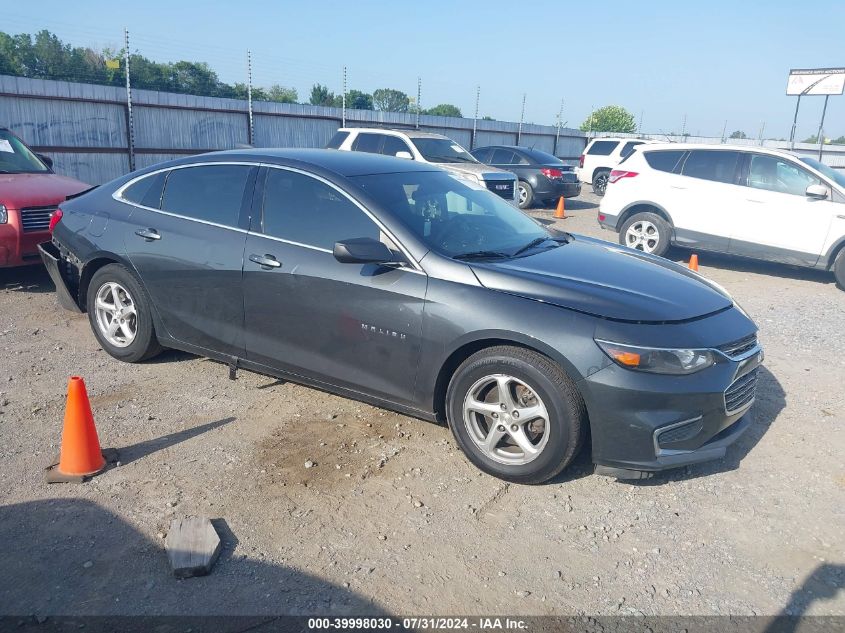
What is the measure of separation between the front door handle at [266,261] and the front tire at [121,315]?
1148 mm

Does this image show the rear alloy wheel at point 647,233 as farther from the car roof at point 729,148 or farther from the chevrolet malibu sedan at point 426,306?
the chevrolet malibu sedan at point 426,306

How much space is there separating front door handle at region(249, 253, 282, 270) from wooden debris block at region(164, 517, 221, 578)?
1.74 m

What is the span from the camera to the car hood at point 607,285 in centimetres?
376

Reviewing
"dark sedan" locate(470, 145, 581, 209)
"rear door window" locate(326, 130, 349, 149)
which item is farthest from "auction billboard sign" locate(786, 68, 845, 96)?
"rear door window" locate(326, 130, 349, 149)

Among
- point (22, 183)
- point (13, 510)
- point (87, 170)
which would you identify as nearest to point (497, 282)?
point (13, 510)

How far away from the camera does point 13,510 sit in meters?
3.52

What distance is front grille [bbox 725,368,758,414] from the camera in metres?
3.83

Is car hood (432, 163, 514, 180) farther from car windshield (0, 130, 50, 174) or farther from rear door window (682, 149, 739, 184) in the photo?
car windshield (0, 130, 50, 174)

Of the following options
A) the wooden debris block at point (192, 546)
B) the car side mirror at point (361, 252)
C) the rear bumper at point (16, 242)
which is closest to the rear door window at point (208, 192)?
the car side mirror at point (361, 252)

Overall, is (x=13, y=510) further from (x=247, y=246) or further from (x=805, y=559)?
(x=805, y=559)

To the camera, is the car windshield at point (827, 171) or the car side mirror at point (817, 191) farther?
the car windshield at point (827, 171)

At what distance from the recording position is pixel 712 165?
34.0 ft

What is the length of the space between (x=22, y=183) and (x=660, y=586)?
7.68 meters

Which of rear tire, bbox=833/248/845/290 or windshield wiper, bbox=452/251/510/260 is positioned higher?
windshield wiper, bbox=452/251/510/260
